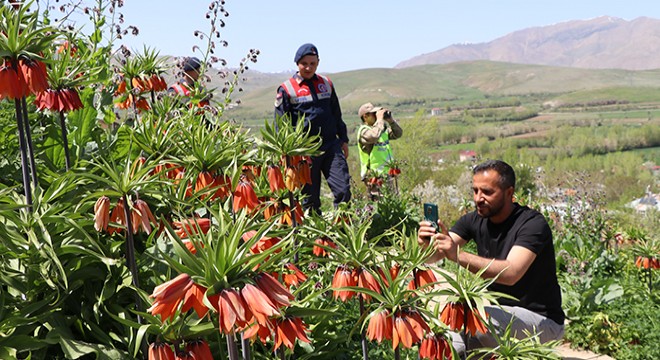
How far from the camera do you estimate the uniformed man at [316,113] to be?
5.09m

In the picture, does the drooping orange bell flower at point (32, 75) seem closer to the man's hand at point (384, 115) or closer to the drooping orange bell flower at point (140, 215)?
the drooping orange bell flower at point (140, 215)

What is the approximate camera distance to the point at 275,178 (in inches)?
93.8

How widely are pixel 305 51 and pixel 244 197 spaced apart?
3.03 meters

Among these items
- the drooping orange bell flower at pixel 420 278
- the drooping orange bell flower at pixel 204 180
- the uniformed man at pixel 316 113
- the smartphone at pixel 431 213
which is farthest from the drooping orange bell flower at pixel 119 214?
the uniformed man at pixel 316 113

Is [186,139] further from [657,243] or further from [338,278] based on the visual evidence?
[657,243]

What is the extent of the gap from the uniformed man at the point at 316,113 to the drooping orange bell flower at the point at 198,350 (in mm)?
3765

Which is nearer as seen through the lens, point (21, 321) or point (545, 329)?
point (21, 321)

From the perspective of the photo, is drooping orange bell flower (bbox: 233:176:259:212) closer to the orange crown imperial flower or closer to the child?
the orange crown imperial flower

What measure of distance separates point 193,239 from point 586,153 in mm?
71676

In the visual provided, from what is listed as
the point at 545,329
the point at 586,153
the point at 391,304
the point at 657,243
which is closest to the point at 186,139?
the point at 391,304

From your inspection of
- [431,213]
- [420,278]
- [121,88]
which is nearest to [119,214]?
[420,278]

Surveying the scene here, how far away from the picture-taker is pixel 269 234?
1.58m

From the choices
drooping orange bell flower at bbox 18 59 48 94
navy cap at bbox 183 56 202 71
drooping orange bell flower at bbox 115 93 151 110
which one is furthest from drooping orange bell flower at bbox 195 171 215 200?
navy cap at bbox 183 56 202 71

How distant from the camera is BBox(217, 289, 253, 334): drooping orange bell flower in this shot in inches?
42.9
